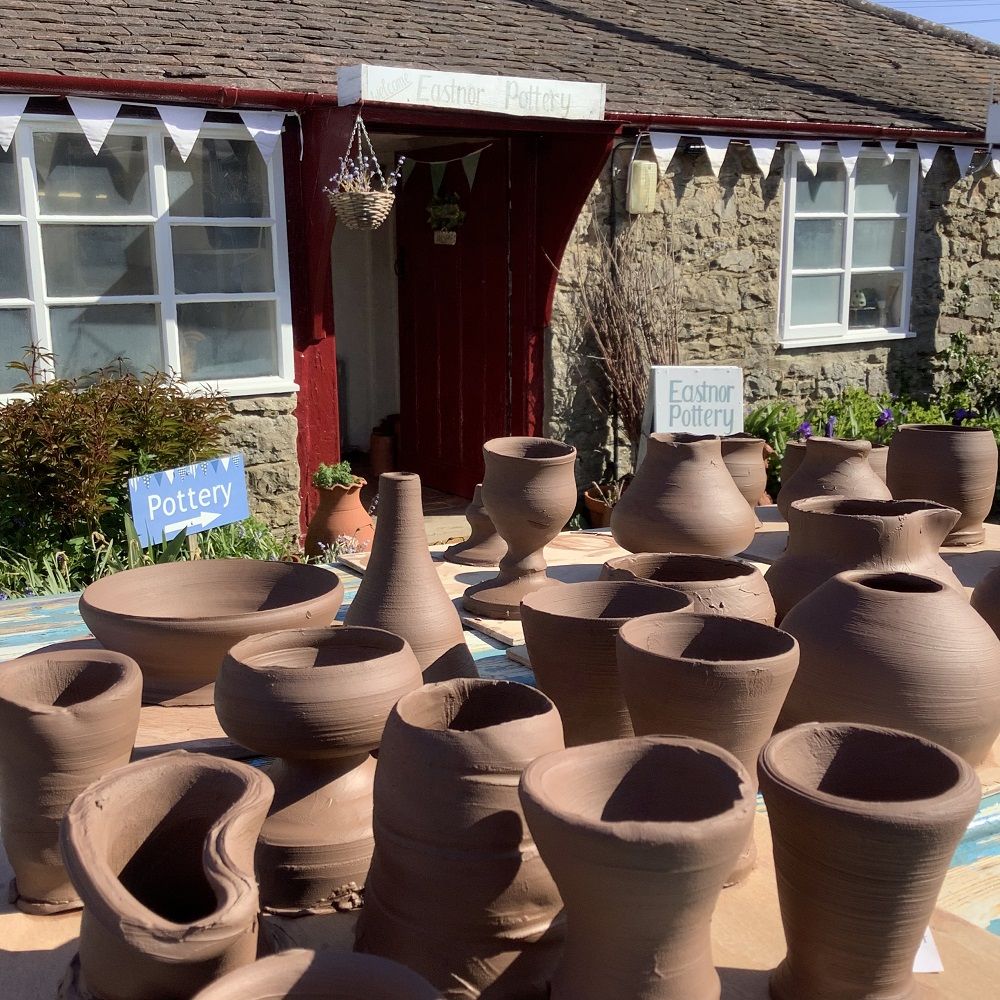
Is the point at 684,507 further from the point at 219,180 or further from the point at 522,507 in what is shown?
the point at 219,180

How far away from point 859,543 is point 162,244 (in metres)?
4.23

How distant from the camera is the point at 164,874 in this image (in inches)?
61.1

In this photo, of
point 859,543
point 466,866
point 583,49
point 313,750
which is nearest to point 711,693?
point 466,866

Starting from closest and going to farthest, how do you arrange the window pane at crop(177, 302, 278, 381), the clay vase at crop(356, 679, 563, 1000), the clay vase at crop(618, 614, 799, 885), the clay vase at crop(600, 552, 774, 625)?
1. the clay vase at crop(356, 679, 563, 1000)
2. the clay vase at crop(618, 614, 799, 885)
3. the clay vase at crop(600, 552, 774, 625)
4. the window pane at crop(177, 302, 278, 381)

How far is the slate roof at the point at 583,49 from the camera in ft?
17.9

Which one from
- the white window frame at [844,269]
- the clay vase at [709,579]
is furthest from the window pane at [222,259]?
the clay vase at [709,579]

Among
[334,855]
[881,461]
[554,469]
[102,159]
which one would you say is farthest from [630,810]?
[102,159]

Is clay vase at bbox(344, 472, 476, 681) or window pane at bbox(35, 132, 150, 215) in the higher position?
window pane at bbox(35, 132, 150, 215)

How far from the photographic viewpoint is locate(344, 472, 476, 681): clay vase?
8.63 ft

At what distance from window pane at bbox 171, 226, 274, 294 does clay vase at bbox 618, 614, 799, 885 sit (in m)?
4.47

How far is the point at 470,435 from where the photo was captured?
7.44 meters

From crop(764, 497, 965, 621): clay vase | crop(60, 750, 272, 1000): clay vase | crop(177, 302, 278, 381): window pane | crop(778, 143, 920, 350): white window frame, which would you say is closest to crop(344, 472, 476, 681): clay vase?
crop(764, 497, 965, 621): clay vase

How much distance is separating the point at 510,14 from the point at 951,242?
12.1ft

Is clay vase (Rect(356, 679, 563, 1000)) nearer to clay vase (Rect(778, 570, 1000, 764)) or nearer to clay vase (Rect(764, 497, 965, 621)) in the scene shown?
clay vase (Rect(778, 570, 1000, 764))
